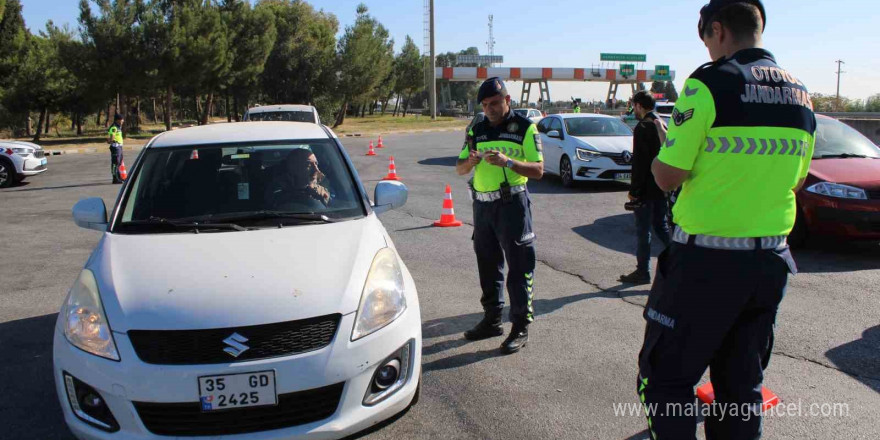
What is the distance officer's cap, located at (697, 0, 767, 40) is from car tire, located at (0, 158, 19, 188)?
16.3 m

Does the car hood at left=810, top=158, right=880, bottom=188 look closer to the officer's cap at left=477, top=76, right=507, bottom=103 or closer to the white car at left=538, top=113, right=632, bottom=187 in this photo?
the white car at left=538, top=113, right=632, bottom=187

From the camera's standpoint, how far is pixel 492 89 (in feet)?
14.6

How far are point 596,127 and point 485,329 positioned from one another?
1029 cm

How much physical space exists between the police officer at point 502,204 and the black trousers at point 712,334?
185cm

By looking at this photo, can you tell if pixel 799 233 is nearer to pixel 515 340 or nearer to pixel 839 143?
pixel 839 143

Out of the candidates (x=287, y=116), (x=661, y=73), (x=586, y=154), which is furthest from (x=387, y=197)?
(x=661, y=73)

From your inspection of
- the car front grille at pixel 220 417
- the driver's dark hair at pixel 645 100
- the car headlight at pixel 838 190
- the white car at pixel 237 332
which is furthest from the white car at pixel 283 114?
the car front grille at pixel 220 417

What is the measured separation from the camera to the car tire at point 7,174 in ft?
48.4

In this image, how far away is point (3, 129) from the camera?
107 feet

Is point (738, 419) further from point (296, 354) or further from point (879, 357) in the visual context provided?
point (879, 357)

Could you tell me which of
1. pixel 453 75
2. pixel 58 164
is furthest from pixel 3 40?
pixel 453 75

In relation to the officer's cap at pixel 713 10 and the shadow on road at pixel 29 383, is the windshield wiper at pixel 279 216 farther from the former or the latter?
the officer's cap at pixel 713 10

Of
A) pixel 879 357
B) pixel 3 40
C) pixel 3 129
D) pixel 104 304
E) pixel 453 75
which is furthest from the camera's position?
pixel 453 75

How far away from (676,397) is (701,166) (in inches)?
35.2
